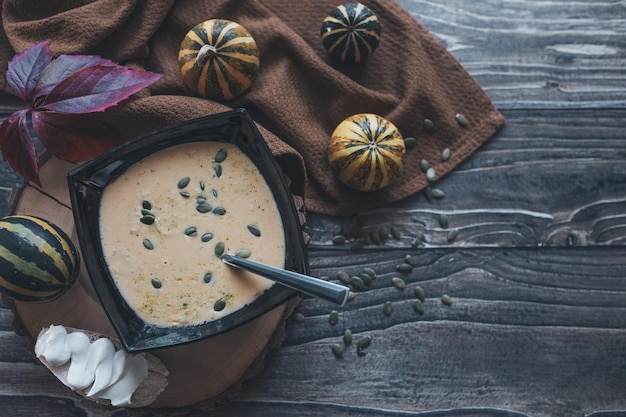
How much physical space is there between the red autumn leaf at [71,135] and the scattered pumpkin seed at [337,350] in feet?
2.60

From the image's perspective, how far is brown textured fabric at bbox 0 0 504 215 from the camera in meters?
1.71

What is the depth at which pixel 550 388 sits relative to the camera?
182 centimetres

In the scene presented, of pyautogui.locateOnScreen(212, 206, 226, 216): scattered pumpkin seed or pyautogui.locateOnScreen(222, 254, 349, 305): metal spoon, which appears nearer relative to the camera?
pyautogui.locateOnScreen(222, 254, 349, 305): metal spoon

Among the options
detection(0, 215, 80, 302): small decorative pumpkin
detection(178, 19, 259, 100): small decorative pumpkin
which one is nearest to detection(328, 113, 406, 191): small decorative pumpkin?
detection(178, 19, 259, 100): small decorative pumpkin

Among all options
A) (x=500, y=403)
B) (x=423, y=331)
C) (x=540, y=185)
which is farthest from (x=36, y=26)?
(x=500, y=403)

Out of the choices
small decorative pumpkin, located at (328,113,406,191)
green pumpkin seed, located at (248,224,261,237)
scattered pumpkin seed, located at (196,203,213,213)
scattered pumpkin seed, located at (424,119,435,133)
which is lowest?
green pumpkin seed, located at (248,224,261,237)

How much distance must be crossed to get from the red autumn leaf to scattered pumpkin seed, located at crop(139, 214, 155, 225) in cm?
23

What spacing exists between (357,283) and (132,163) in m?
0.69

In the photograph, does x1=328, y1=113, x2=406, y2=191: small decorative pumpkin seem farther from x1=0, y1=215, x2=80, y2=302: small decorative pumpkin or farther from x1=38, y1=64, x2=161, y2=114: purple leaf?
x1=0, y1=215, x2=80, y2=302: small decorative pumpkin

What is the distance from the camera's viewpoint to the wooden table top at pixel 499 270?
180 centimetres

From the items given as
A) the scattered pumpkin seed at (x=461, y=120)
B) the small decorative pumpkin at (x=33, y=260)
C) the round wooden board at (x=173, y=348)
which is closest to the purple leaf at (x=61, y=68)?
the round wooden board at (x=173, y=348)

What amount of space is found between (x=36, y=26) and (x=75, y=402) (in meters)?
0.99

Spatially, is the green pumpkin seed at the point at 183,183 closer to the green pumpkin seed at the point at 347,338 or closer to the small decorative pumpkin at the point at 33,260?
the small decorative pumpkin at the point at 33,260

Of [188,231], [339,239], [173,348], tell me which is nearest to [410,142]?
[339,239]
